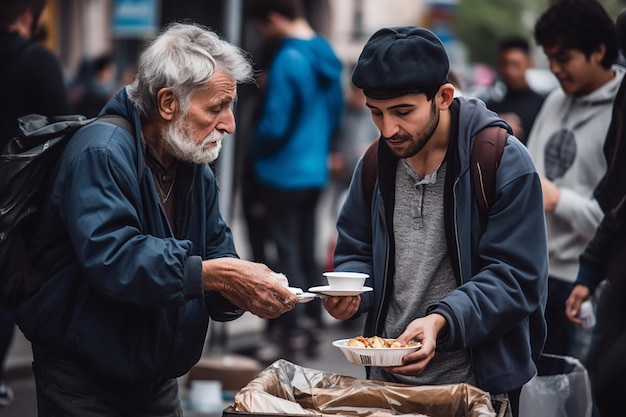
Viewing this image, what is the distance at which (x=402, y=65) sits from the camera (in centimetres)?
354

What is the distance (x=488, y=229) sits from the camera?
144 inches

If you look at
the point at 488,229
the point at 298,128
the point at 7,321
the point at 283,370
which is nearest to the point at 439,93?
the point at 488,229

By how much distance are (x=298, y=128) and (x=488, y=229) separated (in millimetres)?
5297

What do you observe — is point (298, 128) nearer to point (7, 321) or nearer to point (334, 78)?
point (334, 78)

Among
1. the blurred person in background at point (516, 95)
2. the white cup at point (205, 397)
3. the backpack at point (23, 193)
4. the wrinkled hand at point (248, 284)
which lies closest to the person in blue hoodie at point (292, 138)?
the blurred person in background at point (516, 95)

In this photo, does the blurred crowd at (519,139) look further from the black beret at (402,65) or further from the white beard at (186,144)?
the white beard at (186,144)

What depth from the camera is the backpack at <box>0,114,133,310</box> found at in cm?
374

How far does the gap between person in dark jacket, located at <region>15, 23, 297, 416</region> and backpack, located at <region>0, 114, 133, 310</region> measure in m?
0.04

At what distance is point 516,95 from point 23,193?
5754mm

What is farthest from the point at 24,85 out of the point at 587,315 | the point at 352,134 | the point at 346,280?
the point at 352,134

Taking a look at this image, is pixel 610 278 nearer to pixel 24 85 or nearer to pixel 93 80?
pixel 24 85

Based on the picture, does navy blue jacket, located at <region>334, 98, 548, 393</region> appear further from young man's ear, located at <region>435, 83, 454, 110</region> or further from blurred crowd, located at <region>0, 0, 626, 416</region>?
blurred crowd, located at <region>0, 0, 626, 416</region>

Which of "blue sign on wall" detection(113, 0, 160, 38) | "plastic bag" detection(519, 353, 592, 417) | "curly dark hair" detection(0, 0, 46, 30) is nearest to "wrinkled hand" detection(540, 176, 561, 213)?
"plastic bag" detection(519, 353, 592, 417)

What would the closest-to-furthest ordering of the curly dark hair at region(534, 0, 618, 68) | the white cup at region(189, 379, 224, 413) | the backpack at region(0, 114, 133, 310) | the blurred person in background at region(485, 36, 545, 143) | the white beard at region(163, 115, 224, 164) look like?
the backpack at region(0, 114, 133, 310), the white beard at region(163, 115, 224, 164), the curly dark hair at region(534, 0, 618, 68), the white cup at region(189, 379, 224, 413), the blurred person in background at region(485, 36, 545, 143)
